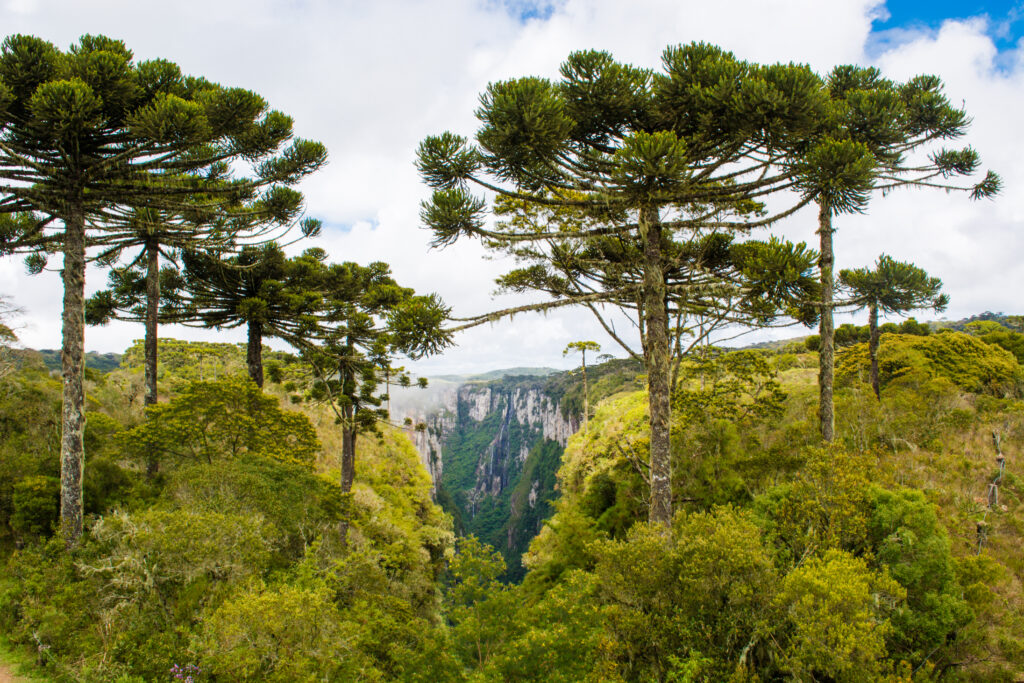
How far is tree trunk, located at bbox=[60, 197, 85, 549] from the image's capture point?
9469 mm

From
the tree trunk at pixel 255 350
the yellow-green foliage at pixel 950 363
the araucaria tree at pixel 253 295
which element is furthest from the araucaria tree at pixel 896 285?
the tree trunk at pixel 255 350

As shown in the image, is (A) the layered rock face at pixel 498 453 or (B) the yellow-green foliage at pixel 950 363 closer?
(B) the yellow-green foliage at pixel 950 363

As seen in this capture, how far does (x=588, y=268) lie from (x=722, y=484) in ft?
28.2

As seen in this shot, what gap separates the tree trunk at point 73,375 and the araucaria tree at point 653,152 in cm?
842

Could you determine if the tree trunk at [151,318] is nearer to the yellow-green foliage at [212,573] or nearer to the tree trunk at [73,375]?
the yellow-green foliage at [212,573]

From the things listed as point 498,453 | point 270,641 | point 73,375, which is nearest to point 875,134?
point 270,641

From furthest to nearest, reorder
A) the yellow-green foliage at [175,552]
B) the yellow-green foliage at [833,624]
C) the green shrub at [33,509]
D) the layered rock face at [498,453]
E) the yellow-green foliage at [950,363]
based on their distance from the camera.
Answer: the layered rock face at [498,453]
the yellow-green foliage at [950,363]
the green shrub at [33,509]
the yellow-green foliage at [175,552]
the yellow-green foliage at [833,624]

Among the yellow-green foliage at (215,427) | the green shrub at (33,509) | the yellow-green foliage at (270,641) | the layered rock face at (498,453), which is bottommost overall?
the layered rock face at (498,453)

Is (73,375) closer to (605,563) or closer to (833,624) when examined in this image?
(605,563)

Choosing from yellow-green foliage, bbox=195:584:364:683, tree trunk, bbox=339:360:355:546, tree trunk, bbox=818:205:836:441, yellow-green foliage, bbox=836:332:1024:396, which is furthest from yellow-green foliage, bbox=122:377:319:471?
yellow-green foliage, bbox=836:332:1024:396

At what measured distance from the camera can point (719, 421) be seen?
14750mm

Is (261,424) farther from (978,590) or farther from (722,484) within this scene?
(978,590)

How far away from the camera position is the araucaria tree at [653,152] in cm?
569

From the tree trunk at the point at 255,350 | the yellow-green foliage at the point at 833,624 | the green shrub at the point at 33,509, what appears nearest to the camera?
the yellow-green foliage at the point at 833,624
